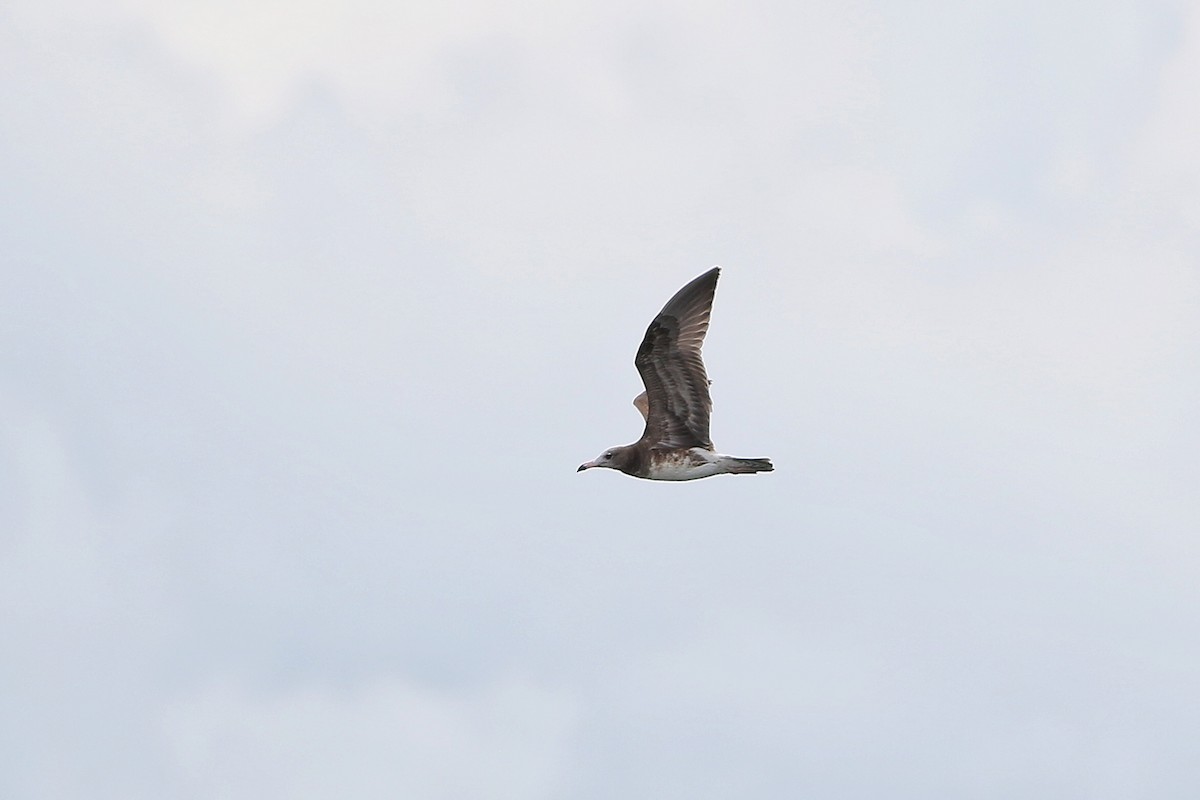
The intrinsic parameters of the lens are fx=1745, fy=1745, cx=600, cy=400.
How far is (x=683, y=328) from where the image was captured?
26250 mm

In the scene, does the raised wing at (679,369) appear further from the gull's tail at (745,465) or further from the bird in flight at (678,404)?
the gull's tail at (745,465)

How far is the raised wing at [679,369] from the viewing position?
26156 millimetres

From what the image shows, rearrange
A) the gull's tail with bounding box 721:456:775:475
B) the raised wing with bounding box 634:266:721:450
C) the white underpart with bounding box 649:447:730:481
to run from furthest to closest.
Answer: the white underpart with bounding box 649:447:730:481 → the gull's tail with bounding box 721:456:775:475 → the raised wing with bounding box 634:266:721:450

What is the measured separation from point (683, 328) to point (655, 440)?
86.0 inches

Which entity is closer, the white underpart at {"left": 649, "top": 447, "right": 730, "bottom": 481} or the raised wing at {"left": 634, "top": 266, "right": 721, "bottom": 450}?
the raised wing at {"left": 634, "top": 266, "right": 721, "bottom": 450}

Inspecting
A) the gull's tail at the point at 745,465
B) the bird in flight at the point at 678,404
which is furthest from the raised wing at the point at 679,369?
the gull's tail at the point at 745,465

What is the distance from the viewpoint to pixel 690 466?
27.3 meters

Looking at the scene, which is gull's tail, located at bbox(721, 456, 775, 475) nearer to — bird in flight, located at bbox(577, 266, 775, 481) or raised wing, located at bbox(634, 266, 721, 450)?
bird in flight, located at bbox(577, 266, 775, 481)

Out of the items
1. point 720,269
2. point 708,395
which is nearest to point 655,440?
point 708,395

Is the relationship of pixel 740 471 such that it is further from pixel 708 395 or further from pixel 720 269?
pixel 720 269

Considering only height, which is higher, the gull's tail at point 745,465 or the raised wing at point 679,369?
the raised wing at point 679,369

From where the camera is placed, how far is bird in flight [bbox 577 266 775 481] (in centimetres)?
2620

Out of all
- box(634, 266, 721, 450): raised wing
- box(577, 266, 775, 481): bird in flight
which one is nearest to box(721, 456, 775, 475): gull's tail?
box(577, 266, 775, 481): bird in flight

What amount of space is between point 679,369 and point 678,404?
2.70ft
